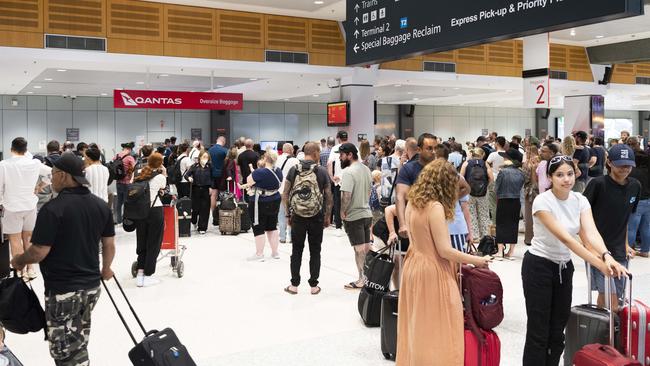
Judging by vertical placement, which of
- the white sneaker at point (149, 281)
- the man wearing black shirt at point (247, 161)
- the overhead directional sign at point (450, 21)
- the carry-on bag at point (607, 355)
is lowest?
the white sneaker at point (149, 281)

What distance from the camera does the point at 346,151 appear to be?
652cm

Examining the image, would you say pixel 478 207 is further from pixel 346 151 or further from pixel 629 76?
pixel 629 76

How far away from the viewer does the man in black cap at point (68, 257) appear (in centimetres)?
343

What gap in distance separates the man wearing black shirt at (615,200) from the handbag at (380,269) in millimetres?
1572

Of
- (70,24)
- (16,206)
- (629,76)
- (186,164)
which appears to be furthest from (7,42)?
(629,76)

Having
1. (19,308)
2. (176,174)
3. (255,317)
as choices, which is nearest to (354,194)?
(255,317)

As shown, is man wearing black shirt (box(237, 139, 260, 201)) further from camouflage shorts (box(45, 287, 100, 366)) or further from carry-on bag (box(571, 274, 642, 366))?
carry-on bag (box(571, 274, 642, 366))

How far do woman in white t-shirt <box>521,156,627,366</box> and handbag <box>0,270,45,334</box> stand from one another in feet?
9.51

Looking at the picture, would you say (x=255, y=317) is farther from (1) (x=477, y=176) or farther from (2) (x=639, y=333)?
(1) (x=477, y=176)

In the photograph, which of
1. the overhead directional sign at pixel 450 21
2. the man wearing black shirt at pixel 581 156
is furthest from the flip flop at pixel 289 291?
the man wearing black shirt at pixel 581 156

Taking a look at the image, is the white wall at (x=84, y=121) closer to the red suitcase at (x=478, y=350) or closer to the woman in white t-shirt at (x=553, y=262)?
the red suitcase at (x=478, y=350)

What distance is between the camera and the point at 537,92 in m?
10.1

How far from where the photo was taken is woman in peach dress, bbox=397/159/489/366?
3.61 metres

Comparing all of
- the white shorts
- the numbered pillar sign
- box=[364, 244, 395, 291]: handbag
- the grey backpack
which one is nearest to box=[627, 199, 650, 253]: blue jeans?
the numbered pillar sign
